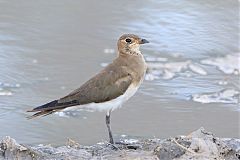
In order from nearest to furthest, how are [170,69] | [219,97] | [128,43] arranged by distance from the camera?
[128,43] → [219,97] → [170,69]

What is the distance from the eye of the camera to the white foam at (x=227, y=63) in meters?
8.77

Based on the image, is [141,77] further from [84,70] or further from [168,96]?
[84,70]

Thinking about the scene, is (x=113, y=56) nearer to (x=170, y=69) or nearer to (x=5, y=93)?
(x=170, y=69)

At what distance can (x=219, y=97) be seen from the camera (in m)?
8.05

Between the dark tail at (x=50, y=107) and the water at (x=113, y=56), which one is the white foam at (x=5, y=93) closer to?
the water at (x=113, y=56)

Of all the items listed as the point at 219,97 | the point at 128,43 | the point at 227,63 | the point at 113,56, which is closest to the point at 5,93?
the point at 113,56

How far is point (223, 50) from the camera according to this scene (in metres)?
9.38

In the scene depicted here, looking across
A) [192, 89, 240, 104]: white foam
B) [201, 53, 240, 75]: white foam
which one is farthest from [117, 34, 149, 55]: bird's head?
[201, 53, 240, 75]: white foam

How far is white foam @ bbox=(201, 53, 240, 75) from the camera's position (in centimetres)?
877

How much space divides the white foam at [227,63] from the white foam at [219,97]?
0.60 m

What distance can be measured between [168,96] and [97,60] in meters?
1.14

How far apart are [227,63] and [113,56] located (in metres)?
1.26

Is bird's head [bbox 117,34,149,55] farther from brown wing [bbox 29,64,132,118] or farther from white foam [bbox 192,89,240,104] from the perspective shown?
white foam [bbox 192,89,240,104]

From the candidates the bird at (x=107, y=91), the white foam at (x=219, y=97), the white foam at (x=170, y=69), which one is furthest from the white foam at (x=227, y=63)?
the bird at (x=107, y=91)
